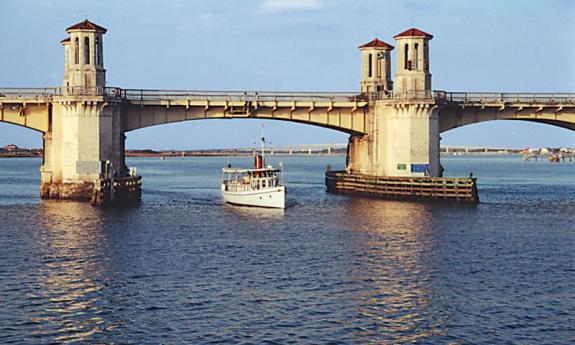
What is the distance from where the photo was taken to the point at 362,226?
→ 241 ft

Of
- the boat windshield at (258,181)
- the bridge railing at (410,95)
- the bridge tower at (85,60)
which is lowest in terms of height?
the boat windshield at (258,181)

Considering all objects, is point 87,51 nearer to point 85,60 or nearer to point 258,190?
point 85,60

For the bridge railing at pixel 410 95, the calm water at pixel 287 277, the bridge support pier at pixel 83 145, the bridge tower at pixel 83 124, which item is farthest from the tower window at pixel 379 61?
the bridge support pier at pixel 83 145

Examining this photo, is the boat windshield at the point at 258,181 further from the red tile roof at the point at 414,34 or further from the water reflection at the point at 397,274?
the red tile roof at the point at 414,34

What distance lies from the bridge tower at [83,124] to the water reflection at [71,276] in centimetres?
983

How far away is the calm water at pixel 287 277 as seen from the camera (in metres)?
38.8

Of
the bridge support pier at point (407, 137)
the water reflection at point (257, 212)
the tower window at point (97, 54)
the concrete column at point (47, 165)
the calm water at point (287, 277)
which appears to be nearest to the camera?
the calm water at point (287, 277)

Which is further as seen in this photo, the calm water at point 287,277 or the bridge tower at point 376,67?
the bridge tower at point 376,67

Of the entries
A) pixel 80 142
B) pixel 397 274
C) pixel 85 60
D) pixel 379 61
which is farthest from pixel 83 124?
pixel 397 274

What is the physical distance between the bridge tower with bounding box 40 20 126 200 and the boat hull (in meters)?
12.5

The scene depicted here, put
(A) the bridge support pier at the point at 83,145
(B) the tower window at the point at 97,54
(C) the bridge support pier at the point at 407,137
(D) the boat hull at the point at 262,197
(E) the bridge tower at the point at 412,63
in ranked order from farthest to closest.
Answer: (E) the bridge tower at the point at 412,63 < (C) the bridge support pier at the point at 407,137 < (B) the tower window at the point at 97,54 < (A) the bridge support pier at the point at 83,145 < (D) the boat hull at the point at 262,197

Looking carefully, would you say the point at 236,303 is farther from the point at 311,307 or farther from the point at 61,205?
the point at 61,205

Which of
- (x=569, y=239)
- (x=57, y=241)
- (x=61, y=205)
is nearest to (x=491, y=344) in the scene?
(x=569, y=239)

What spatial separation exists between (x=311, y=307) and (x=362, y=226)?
31.3m
